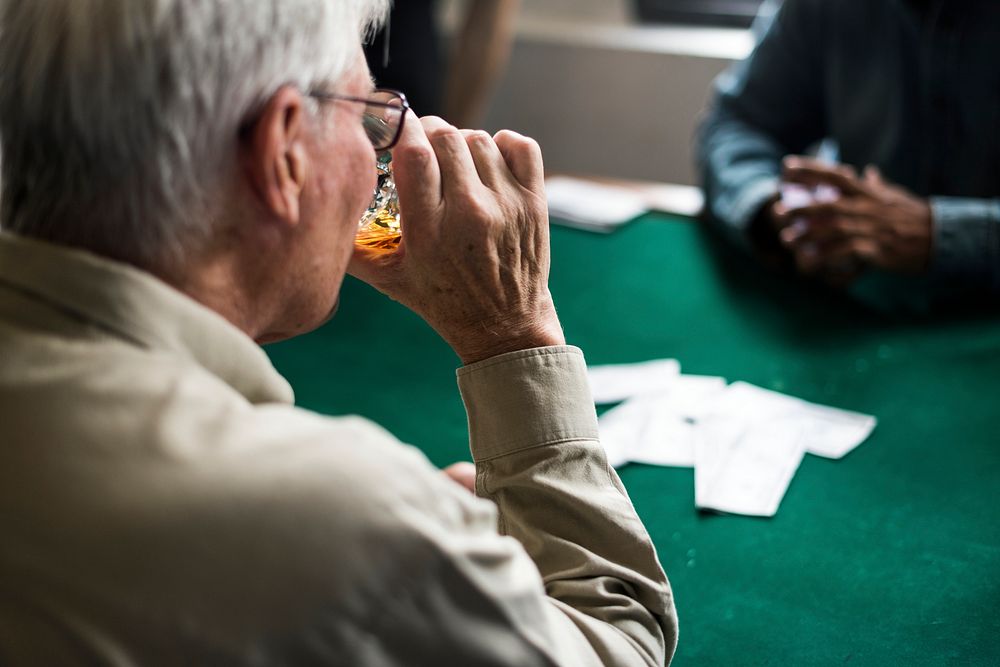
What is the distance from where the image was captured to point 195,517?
2.10 ft

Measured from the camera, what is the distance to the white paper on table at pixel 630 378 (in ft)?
5.23

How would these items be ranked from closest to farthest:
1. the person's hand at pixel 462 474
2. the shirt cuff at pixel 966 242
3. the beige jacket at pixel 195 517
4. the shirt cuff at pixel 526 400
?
the beige jacket at pixel 195 517 < the shirt cuff at pixel 526 400 < the person's hand at pixel 462 474 < the shirt cuff at pixel 966 242

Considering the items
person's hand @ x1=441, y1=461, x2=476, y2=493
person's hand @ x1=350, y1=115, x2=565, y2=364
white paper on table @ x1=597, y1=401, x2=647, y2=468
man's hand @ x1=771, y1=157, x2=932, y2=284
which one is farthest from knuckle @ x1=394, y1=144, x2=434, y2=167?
man's hand @ x1=771, y1=157, x2=932, y2=284

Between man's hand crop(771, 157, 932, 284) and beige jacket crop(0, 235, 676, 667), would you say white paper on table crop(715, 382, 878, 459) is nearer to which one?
man's hand crop(771, 157, 932, 284)

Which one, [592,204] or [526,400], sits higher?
[526,400]

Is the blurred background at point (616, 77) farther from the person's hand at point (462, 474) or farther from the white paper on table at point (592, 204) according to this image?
the person's hand at point (462, 474)

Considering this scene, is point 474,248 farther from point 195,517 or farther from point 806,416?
point 806,416

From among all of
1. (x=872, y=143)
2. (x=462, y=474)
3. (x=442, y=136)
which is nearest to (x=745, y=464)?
(x=462, y=474)

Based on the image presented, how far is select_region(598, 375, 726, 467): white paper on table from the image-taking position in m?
1.43

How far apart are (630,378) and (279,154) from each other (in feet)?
3.13

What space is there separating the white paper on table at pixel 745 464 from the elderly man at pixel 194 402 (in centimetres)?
50

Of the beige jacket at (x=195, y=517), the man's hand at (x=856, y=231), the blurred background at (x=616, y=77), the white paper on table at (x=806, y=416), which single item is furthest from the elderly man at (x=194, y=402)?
the blurred background at (x=616, y=77)

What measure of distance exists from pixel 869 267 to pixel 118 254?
1620 mm

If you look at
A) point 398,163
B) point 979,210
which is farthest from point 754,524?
point 979,210
